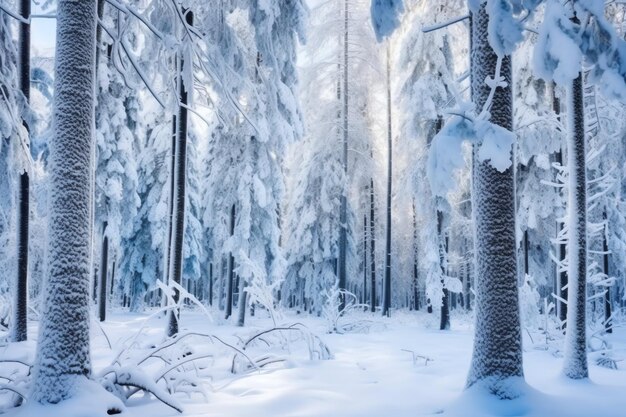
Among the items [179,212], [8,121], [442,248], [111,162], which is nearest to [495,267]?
[179,212]

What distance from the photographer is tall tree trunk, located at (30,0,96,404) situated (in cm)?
436

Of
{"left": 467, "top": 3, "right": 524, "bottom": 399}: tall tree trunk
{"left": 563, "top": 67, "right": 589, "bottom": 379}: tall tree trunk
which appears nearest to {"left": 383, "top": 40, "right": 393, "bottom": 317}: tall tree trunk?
{"left": 563, "top": 67, "right": 589, "bottom": 379}: tall tree trunk

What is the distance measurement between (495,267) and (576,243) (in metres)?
2.12

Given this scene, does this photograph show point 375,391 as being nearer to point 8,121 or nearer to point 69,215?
point 69,215

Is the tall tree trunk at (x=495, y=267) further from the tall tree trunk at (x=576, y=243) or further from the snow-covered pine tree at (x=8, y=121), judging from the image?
the snow-covered pine tree at (x=8, y=121)

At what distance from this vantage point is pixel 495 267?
4707 millimetres

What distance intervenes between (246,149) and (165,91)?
631 cm

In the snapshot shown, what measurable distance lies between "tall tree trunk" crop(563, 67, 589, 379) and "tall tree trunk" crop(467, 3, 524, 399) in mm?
1818

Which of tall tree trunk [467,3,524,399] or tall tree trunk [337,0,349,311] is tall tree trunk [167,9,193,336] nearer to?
tall tree trunk [467,3,524,399]

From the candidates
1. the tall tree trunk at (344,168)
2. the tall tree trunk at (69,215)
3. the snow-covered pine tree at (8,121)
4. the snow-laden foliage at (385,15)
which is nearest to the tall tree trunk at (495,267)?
the snow-laden foliage at (385,15)

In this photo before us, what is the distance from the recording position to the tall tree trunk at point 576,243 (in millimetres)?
5961

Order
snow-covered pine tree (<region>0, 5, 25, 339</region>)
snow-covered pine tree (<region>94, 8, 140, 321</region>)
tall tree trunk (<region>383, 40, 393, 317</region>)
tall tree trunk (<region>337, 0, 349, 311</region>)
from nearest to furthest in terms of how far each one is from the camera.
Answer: snow-covered pine tree (<region>0, 5, 25, 339</region>)
snow-covered pine tree (<region>94, 8, 140, 321</region>)
tall tree trunk (<region>337, 0, 349, 311</region>)
tall tree trunk (<region>383, 40, 393, 317</region>)

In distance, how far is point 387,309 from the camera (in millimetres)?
19906

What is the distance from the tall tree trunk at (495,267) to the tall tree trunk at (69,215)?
3.92 meters
